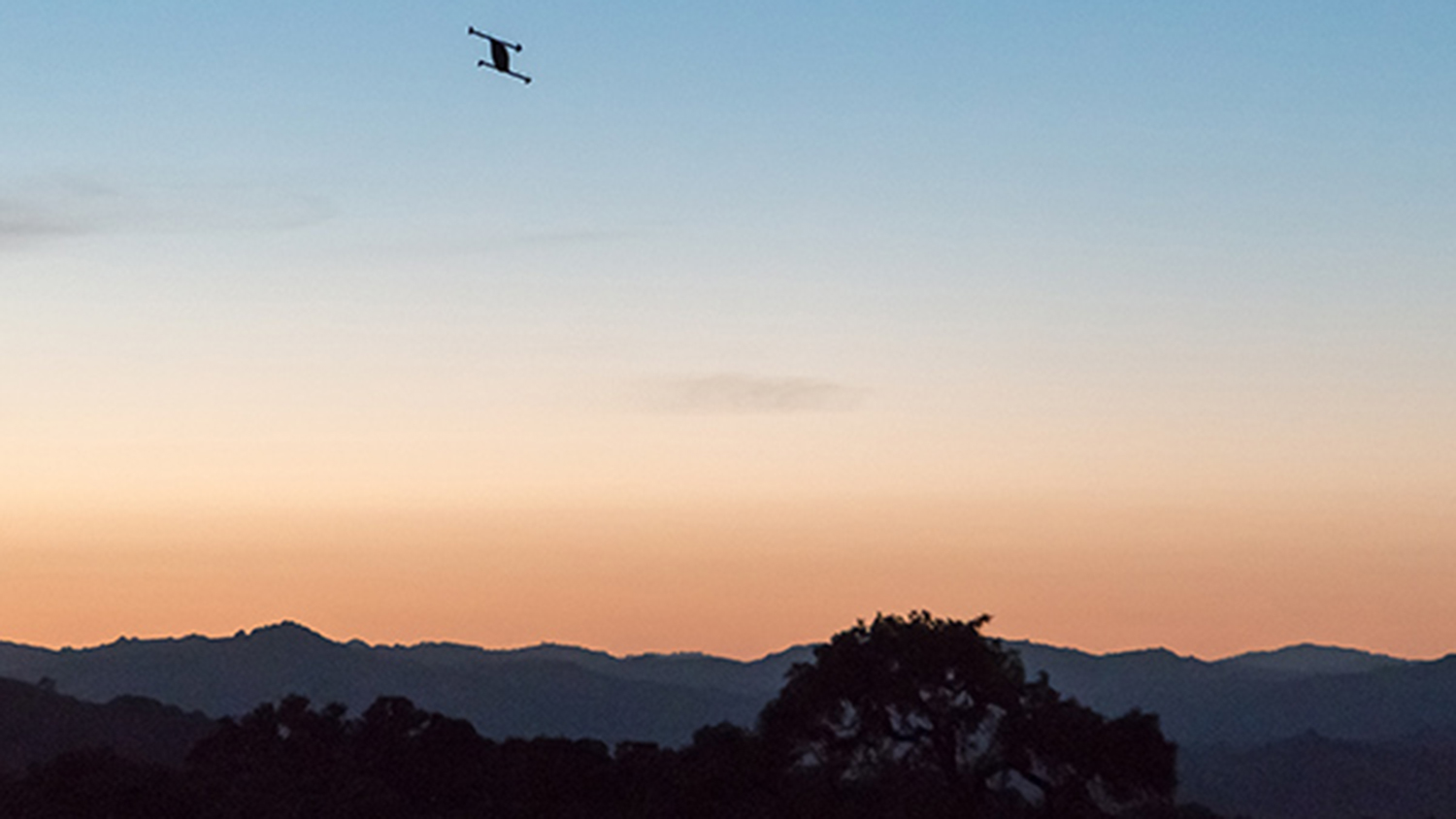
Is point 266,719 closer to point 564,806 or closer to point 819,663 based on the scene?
point 564,806

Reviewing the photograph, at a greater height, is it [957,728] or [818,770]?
[957,728]

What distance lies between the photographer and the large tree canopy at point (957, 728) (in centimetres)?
7994

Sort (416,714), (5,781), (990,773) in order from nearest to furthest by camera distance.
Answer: (990,773), (5,781), (416,714)

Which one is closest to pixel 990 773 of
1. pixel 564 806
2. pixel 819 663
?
pixel 819 663

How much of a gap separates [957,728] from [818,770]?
8846 millimetres

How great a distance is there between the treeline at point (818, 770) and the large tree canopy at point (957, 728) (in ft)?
0.26

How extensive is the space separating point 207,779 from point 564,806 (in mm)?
18884

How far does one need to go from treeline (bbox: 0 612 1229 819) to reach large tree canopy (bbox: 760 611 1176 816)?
0.26ft

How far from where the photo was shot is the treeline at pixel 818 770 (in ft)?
263

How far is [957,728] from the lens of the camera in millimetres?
80562

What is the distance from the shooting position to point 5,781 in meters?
107

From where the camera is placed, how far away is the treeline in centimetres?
8025

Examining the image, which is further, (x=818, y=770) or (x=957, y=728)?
(x=818, y=770)

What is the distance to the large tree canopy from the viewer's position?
79.9 metres
